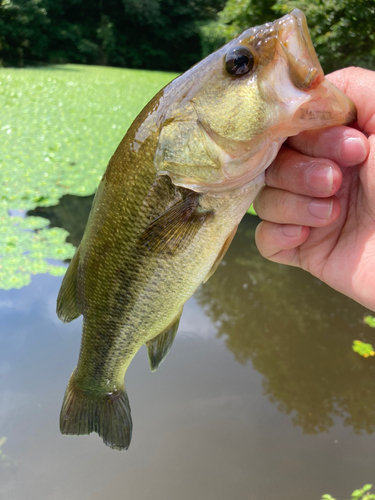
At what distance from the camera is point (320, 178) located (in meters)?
1.44

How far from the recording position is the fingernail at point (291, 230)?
1721mm

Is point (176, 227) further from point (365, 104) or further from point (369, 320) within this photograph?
point (369, 320)

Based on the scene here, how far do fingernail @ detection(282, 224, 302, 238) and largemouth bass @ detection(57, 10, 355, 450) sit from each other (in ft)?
1.17

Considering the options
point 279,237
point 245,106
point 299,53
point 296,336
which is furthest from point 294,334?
point 299,53

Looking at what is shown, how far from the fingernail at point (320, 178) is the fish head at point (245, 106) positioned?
192mm

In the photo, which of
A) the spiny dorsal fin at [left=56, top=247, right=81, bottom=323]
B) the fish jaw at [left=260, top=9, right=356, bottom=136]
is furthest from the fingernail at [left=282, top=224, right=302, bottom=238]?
the spiny dorsal fin at [left=56, top=247, right=81, bottom=323]

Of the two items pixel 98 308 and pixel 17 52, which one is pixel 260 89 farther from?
pixel 17 52

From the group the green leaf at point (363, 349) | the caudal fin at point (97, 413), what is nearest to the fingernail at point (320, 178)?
the caudal fin at point (97, 413)

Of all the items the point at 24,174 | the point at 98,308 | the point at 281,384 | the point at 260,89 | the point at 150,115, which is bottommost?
the point at 24,174

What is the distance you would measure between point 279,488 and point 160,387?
1153mm

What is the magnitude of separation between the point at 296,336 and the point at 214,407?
3.82ft

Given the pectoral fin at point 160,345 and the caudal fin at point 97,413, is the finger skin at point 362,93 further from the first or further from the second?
the caudal fin at point 97,413

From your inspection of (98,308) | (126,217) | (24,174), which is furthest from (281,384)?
(24,174)

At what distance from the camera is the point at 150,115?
145cm
